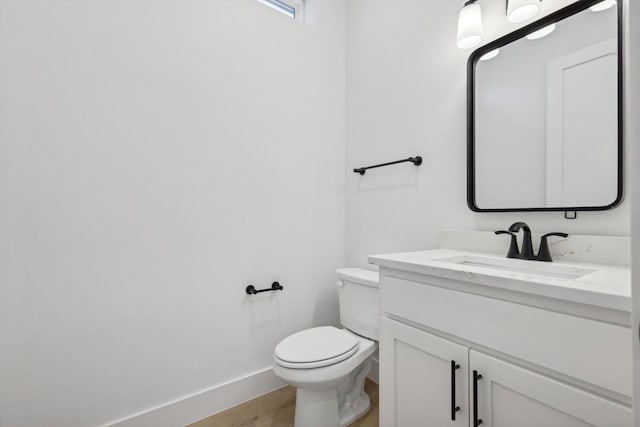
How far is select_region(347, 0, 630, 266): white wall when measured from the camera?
1.51 meters

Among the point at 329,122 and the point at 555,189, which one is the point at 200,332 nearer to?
the point at 329,122

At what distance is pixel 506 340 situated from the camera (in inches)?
34.2

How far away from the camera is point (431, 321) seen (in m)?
1.07

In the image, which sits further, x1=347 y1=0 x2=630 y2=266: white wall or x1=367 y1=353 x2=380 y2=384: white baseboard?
x1=367 y1=353 x2=380 y2=384: white baseboard

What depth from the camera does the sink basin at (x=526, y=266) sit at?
40.3 inches

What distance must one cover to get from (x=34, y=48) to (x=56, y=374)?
4.26ft

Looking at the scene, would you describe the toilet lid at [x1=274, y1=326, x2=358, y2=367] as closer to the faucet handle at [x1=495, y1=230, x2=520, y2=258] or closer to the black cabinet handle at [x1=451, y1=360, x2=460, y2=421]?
the black cabinet handle at [x1=451, y1=360, x2=460, y2=421]

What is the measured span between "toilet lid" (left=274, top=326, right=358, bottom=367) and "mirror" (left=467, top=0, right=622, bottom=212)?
87 centimetres

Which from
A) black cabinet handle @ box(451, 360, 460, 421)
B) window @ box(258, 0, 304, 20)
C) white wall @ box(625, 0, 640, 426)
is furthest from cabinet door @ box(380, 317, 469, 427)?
window @ box(258, 0, 304, 20)

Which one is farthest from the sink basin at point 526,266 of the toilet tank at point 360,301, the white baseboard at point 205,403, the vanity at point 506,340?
the white baseboard at point 205,403

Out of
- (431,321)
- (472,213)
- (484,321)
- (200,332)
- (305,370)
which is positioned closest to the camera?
(484,321)

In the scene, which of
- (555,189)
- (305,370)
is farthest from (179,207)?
(555,189)

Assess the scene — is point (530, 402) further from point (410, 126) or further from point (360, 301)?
point (410, 126)

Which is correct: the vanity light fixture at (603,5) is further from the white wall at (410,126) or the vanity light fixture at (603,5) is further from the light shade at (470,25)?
the light shade at (470,25)
